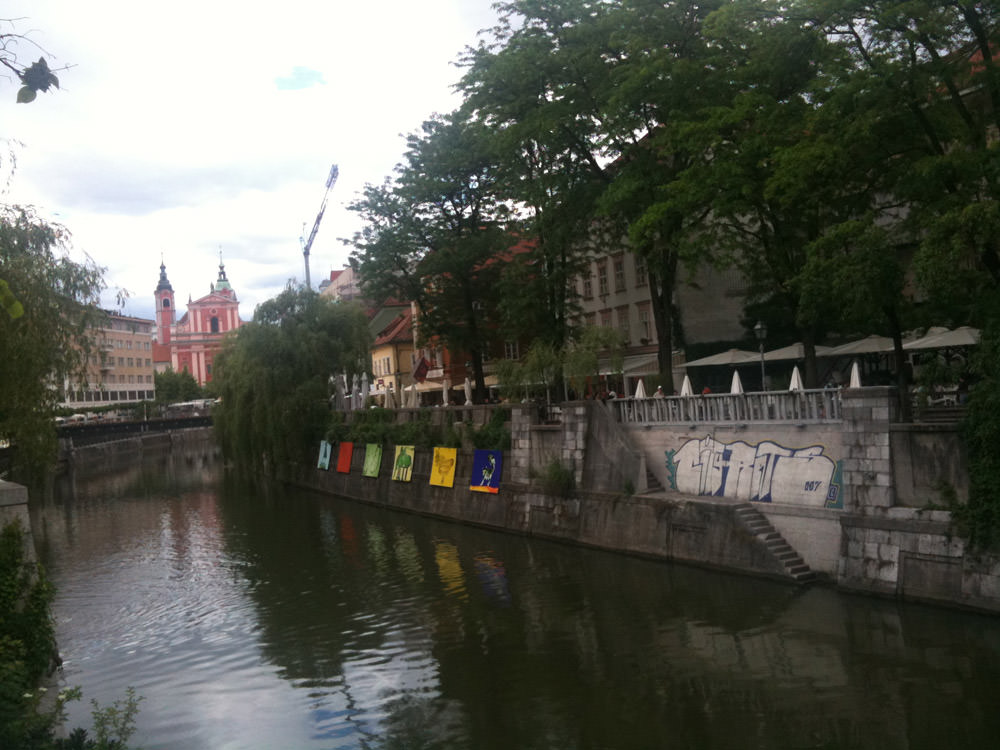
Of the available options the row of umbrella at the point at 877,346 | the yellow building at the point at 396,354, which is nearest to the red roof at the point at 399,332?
the yellow building at the point at 396,354

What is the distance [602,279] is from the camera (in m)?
47.3

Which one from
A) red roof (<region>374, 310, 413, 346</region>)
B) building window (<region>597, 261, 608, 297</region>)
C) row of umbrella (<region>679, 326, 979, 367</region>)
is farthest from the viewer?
red roof (<region>374, 310, 413, 346</region>)

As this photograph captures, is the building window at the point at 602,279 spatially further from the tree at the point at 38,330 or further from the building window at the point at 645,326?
the tree at the point at 38,330

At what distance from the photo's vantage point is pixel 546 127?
28.5 m

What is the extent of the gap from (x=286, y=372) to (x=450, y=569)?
960 inches

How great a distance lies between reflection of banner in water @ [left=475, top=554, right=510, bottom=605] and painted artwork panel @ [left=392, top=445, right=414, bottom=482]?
12028 mm

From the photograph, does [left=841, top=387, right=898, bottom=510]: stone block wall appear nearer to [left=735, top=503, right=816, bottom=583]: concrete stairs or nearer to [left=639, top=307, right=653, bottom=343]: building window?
[left=735, top=503, right=816, bottom=583]: concrete stairs

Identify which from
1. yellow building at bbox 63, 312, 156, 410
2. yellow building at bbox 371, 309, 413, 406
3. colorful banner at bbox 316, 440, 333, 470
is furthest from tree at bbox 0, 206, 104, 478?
yellow building at bbox 63, 312, 156, 410

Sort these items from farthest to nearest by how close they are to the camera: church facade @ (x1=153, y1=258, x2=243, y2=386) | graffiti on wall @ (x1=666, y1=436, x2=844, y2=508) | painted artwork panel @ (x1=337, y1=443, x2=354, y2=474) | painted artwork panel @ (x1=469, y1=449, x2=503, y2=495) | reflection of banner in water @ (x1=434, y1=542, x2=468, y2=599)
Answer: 1. church facade @ (x1=153, y1=258, x2=243, y2=386)
2. painted artwork panel @ (x1=337, y1=443, x2=354, y2=474)
3. painted artwork panel @ (x1=469, y1=449, x2=503, y2=495)
4. reflection of banner in water @ (x1=434, y1=542, x2=468, y2=599)
5. graffiti on wall @ (x1=666, y1=436, x2=844, y2=508)

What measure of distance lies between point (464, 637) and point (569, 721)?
18.9ft

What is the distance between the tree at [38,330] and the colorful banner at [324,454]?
23.6 m

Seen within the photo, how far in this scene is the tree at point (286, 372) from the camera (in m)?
49.1

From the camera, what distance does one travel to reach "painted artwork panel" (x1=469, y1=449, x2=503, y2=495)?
34125 mm

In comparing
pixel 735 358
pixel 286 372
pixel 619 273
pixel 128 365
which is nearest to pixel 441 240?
pixel 619 273
